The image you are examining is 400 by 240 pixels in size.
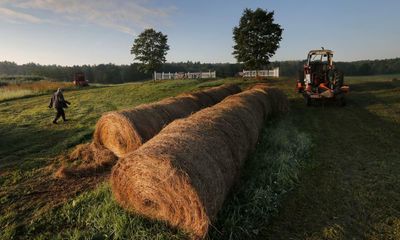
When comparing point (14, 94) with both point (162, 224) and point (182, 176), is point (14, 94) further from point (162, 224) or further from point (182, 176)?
point (182, 176)

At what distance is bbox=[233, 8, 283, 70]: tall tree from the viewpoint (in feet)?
112

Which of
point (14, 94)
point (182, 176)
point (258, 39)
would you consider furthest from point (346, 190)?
point (14, 94)

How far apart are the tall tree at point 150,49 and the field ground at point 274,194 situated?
38.6 m

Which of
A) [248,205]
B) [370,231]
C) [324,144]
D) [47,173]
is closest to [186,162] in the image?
[248,205]

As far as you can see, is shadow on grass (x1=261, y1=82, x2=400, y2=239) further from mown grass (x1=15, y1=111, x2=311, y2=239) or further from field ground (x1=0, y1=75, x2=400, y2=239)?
mown grass (x1=15, y1=111, x2=311, y2=239)

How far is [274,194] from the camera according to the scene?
646 cm

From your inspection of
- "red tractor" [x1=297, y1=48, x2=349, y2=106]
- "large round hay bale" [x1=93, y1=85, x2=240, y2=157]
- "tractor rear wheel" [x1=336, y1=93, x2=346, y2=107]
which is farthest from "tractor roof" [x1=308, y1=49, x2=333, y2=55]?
"large round hay bale" [x1=93, y1=85, x2=240, y2=157]

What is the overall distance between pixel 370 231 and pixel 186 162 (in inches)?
127

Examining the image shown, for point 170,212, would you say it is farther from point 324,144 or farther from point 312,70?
point 312,70

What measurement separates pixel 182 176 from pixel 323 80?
1517 centimetres

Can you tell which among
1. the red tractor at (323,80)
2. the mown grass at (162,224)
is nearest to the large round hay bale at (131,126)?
the mown grass at (162,224)

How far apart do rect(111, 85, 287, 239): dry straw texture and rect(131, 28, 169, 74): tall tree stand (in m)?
44.6

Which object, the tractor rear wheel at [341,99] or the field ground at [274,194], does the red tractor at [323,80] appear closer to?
the tractor rear wheel at [341,99]

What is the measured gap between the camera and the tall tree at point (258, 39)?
112ft
